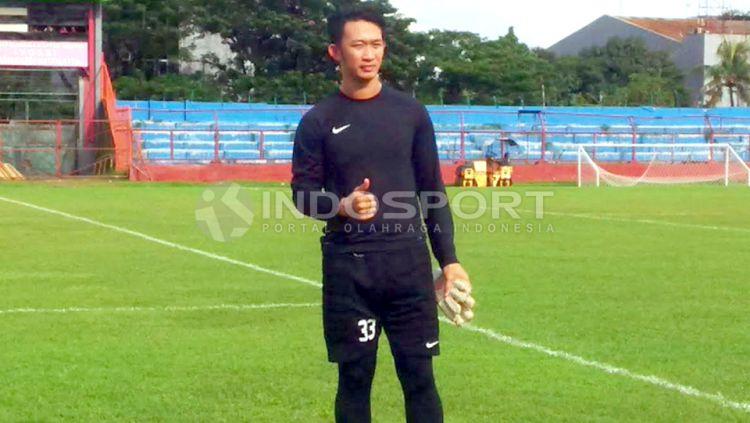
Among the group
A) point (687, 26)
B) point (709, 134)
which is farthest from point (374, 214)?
point (687, 26)

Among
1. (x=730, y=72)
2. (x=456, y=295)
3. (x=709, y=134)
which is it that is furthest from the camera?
(x=730, y=72)

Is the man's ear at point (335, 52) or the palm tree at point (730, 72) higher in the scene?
the palm tree at point (730, 72)

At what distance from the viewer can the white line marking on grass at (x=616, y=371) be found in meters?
7.01

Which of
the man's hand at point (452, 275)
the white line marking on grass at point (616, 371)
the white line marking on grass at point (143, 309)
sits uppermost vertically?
the man's hand at point (452, 275)

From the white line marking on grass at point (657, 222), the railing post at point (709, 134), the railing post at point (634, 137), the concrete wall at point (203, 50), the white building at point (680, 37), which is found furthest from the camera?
the white building at point (680, 37)

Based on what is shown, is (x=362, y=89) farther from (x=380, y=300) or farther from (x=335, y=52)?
(x=380, y=300)

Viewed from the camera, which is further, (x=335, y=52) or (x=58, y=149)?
(x=58, y=149)

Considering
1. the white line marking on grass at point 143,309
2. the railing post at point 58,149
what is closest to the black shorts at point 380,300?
the white line marking on grass at point 143,309

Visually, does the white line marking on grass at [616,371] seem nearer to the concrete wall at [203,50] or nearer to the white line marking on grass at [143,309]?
the white line marking on grass at [143,309]

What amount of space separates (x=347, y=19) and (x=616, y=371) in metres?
3.70

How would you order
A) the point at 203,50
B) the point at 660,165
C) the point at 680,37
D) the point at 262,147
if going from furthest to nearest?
the point at 680,37 < the point at 203,50 < the point at 660,165 < the point at 262,147

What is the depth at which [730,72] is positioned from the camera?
77375mm

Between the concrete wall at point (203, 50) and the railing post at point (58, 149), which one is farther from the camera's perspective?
the concrete wall at point (203, 50)

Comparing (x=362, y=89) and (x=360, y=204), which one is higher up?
(x=362, y=89)
